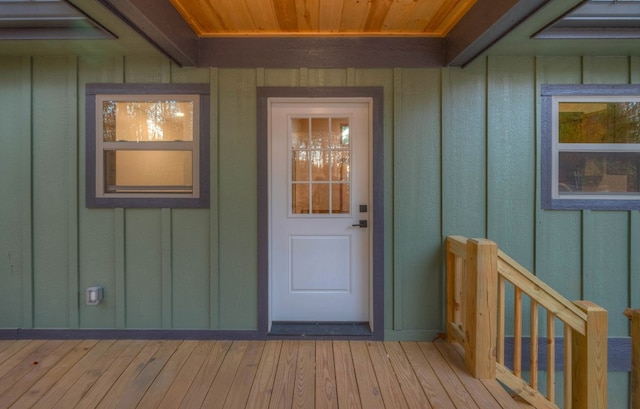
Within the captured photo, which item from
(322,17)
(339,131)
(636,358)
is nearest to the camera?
(636,358)

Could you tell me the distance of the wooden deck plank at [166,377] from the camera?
6.69 feet

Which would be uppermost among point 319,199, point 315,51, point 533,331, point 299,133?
point 315,51

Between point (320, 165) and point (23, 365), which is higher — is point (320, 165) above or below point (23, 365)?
above

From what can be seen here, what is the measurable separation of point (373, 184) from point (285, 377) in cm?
157

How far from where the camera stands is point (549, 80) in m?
2.88

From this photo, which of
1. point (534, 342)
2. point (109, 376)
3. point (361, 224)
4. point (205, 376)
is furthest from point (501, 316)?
point (109, 376)

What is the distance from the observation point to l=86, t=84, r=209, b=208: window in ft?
9.41

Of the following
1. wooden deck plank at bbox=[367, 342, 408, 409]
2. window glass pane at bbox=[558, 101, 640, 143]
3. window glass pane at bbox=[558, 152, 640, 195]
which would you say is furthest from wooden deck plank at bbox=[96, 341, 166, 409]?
window glass pane at bbox=[558, 101, 640, 143]

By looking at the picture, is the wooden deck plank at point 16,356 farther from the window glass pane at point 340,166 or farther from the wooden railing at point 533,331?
the wooden railing at point 533,331

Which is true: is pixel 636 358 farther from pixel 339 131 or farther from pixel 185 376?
pixel 185 376

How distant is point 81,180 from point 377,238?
2.48 metres

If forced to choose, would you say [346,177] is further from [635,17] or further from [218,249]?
[635,17]

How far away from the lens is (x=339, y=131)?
3039 millimetres

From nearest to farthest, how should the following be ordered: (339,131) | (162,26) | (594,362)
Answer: (594,362), (162,26), (339,131)
